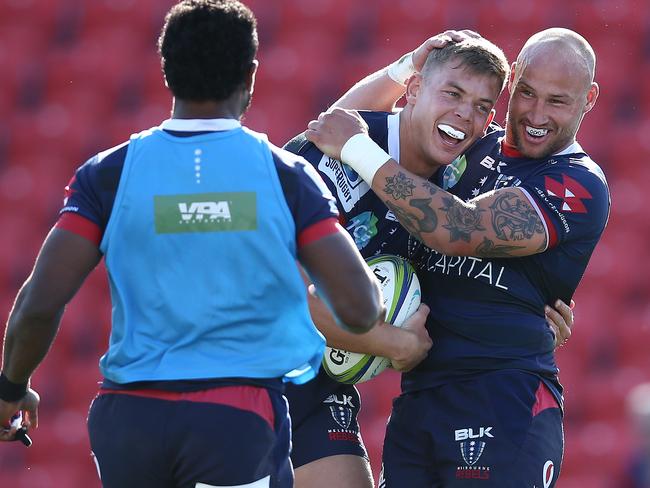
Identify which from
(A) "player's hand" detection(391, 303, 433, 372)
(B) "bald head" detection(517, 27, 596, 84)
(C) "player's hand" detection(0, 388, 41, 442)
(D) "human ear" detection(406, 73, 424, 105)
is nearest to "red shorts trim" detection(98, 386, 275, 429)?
(C) "player's hand" detection(0, 388, 41, 442)

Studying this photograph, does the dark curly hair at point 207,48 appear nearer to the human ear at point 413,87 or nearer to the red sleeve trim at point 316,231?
the red sleeve trim at point 316,231

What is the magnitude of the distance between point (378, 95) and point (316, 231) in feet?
5.61

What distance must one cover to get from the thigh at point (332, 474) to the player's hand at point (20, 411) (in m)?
1.15

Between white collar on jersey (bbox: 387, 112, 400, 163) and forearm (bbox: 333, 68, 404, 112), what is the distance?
295 mm

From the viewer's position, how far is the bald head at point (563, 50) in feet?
14.3

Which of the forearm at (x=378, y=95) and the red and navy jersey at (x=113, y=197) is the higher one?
the red and navy jersey at (x=113, y=197)

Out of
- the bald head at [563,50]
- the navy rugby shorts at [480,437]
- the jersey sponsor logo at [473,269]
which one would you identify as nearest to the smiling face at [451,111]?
the bald head at [563,50]

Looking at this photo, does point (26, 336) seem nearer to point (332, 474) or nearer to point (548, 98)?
point (332, 474)

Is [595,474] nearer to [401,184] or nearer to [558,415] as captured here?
[558,415]

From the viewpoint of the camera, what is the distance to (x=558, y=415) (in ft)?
13.8

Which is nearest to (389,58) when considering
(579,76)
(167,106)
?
(167,106)

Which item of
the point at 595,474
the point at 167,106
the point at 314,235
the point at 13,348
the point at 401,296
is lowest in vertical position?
the point at 595,474

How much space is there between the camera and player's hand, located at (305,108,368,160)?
410cm

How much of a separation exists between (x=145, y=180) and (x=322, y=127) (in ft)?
4.00
